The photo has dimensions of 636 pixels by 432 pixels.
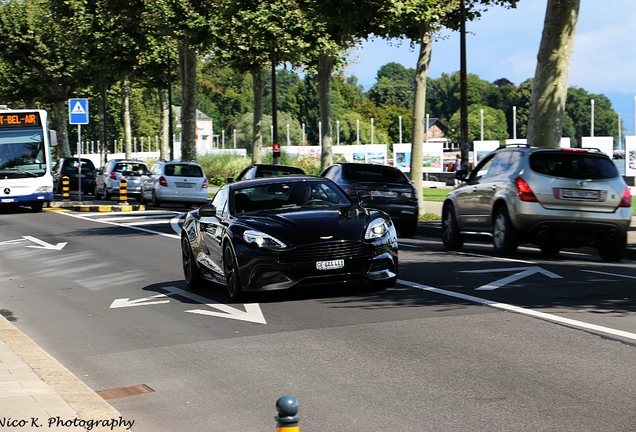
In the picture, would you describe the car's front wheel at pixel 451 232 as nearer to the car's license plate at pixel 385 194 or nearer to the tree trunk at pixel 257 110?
the car's license plate at pixel 385 194

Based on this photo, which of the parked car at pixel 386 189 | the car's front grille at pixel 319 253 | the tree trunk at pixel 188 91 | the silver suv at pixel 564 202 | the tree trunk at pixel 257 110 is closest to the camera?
the car's front grille at pixel 319 253

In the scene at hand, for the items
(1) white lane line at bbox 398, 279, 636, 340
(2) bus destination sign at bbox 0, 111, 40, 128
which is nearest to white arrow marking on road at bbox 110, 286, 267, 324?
(1) white lane line at bbox 398, 279, 636, 340

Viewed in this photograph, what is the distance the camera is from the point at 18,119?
121ft

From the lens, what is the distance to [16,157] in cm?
3647

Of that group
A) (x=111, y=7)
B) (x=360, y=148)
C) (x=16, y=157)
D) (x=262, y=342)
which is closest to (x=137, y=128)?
(x=360, y=148)

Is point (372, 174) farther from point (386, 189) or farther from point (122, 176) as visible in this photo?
point (122, 176)

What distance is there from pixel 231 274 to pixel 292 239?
959mm

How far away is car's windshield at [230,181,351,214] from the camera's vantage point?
13.2 m

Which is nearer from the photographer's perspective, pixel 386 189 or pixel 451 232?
pixel 451 232

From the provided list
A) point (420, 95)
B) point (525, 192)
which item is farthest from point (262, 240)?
point (420, 95)

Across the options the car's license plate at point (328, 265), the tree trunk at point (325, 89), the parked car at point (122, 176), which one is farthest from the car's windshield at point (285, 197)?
the parked car at point (122, 176)

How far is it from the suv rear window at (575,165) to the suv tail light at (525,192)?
306 millimetres

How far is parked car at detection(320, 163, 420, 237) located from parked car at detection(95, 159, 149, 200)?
75.2 ft

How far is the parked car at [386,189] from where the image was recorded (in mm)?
23453
